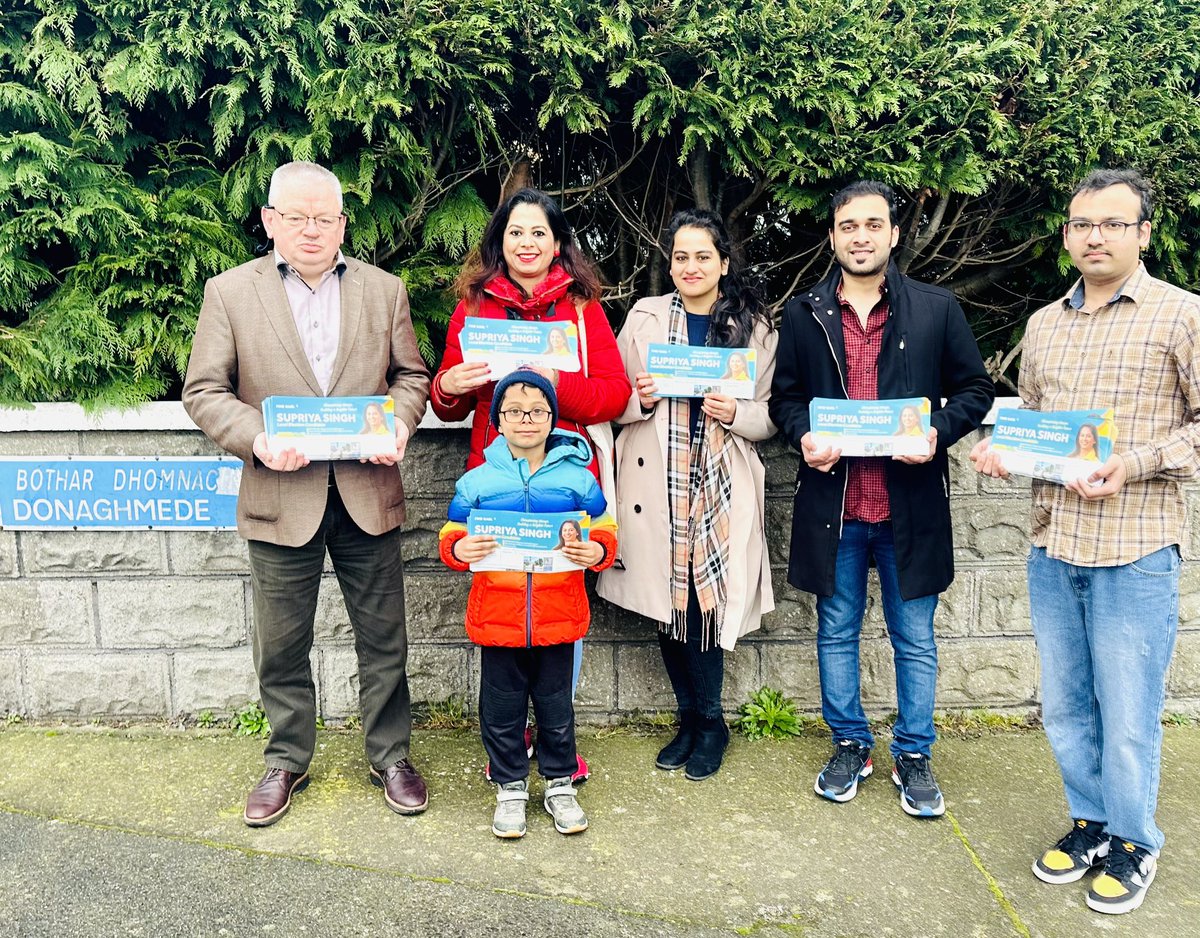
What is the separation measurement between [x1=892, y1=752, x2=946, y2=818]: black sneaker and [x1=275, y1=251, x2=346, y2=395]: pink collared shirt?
8.14 ft

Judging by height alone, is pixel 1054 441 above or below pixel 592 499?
above

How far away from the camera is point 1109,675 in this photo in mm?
2838

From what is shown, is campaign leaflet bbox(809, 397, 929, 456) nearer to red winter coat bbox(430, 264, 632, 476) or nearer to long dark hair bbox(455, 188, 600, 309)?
red winter coat bbox(430, 264, 632, 476)

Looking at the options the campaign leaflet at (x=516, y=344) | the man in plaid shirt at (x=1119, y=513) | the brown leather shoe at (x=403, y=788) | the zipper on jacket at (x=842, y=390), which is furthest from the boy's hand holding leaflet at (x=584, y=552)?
the man in plaid shirt at (x=1119, y=513)

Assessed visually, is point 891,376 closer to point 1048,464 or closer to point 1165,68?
point 1048,464

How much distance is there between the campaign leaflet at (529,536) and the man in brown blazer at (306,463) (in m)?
0.43

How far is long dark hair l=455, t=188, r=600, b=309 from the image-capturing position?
11.0ft

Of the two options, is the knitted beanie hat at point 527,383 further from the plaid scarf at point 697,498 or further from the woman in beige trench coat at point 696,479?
the plaid scarf at point 697,498

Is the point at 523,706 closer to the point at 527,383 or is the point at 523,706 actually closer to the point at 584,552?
the point at 584,552

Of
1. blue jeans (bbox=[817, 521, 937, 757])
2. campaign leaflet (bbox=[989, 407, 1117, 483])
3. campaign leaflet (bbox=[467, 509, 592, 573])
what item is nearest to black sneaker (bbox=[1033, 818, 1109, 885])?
blue jeans (bbox=[817, 521, 937, 757])

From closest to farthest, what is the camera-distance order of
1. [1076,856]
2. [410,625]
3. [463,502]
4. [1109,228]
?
[1109,228], [1076,856], [463,502], [410,625]

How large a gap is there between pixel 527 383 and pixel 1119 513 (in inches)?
71.8

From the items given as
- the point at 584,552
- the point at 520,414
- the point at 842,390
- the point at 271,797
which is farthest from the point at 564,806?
the point at 842,390

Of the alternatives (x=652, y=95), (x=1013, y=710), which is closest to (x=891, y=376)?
(x=652, y=95)
